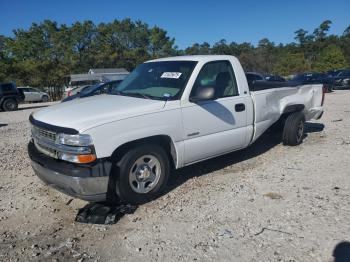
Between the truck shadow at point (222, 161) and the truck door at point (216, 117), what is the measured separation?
0.59 m

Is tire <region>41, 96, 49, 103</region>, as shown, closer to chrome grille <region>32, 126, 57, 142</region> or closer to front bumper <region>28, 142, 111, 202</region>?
chrome grille <region>32, 126, 57, 142</region>

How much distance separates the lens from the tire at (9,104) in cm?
2048

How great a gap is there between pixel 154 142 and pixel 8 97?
741 inches

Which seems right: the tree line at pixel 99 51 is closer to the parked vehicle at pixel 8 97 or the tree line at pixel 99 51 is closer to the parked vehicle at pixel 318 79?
the parked vehicle at pixel 8 97

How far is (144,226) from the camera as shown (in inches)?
158

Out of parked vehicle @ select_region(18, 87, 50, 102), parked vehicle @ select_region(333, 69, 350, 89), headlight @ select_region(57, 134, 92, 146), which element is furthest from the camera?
parked vehicle @ select_region(18, 87, 50, 102)

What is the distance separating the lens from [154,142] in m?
4.57

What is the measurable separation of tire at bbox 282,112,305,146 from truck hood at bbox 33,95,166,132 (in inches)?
134

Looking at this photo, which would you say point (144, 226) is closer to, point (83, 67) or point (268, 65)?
point (83, 67)

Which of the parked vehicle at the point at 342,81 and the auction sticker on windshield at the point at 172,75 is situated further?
the parked vehicle at the point at 342,81

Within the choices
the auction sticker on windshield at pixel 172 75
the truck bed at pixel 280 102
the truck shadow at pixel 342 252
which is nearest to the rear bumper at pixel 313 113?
the truck bed at pixel 280 102

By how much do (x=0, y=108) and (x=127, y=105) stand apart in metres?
18.6

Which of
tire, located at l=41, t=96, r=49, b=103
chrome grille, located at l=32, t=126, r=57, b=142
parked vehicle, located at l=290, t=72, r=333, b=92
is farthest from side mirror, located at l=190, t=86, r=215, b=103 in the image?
tire, located at l=41, t=96, r=49, b=103

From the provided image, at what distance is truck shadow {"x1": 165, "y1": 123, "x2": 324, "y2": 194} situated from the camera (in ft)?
18.2
